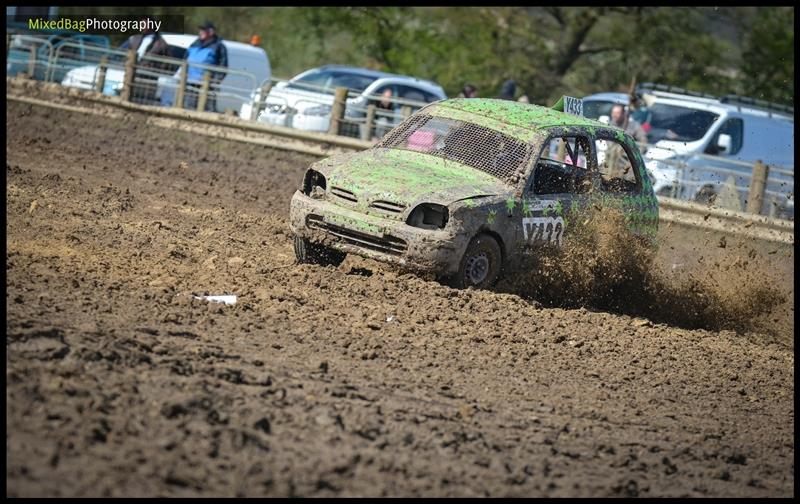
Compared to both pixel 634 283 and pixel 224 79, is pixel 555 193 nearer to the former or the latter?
pixel 634 283

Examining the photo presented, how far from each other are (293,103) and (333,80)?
1309 mm

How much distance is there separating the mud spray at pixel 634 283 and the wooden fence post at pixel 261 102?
35.3 ft

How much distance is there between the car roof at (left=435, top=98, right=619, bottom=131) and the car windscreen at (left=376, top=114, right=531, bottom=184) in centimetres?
19

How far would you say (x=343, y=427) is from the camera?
5.71m

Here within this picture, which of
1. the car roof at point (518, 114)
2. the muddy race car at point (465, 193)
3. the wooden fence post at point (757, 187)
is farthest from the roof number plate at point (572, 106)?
the wooden fence post at point (757, 187)

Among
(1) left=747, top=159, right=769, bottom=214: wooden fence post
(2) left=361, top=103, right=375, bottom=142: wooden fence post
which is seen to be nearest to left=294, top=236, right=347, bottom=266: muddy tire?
(1) left=747, top=159, right=769, bottom=214: wooden fence post

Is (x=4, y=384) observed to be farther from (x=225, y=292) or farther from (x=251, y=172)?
(x=251, y=172)

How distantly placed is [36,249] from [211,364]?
296 centimetres

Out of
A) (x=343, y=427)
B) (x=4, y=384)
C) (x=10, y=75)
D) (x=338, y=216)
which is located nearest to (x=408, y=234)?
(x=338, y=216)

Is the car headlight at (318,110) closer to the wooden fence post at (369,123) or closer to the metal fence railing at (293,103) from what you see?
the metal fence railing at (293,103)

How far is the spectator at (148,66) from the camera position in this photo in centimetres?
2109

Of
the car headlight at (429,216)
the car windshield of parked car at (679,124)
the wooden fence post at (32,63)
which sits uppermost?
the car windshield of parked car at (679,124)

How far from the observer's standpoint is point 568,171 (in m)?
10.4

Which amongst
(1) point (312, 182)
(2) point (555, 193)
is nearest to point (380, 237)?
(1) point (312, 182)
